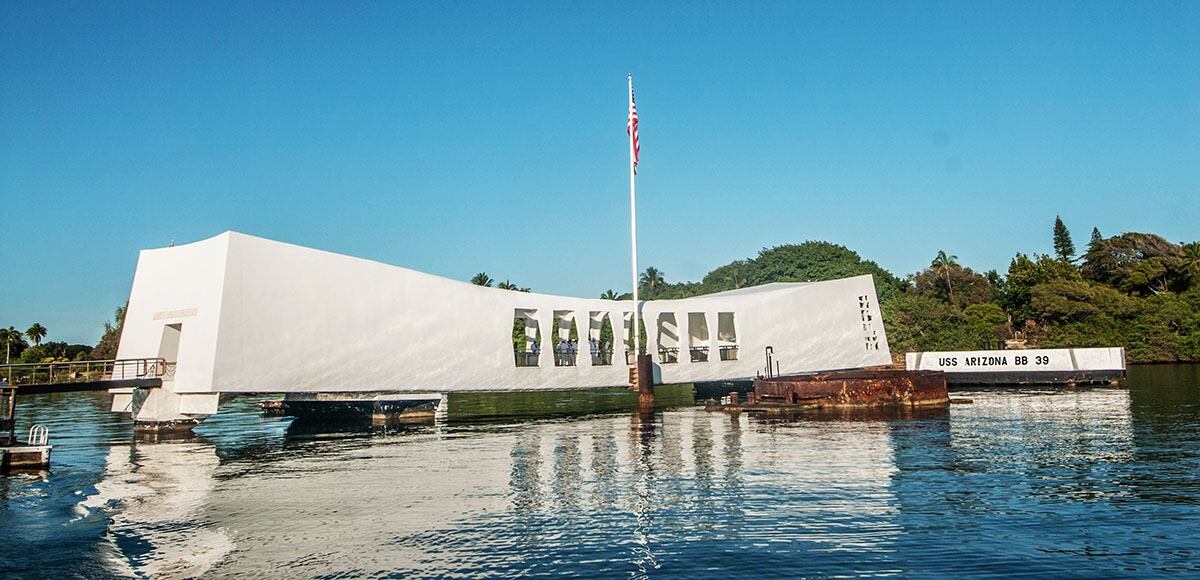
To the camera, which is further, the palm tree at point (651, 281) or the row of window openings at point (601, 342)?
the palm tree at point (651, 281)

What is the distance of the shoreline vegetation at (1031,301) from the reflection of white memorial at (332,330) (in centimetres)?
2394

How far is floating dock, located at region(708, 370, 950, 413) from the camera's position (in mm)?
32719

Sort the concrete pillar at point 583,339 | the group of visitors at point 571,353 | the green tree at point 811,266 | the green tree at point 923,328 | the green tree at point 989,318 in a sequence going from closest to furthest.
Answer: the group of visitors at point 571,353 → the concrete pillar at point 583,339 → the green tree at point 923,328 → the green tree at point 989,318 → the green tree at point 811,266

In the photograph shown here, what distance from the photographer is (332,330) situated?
3011 cm

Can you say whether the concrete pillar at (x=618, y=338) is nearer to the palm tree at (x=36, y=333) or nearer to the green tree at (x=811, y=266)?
the green tree at (x=811, y=266)

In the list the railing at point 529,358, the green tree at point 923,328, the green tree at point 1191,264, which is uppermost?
the green tree at point 1191,264

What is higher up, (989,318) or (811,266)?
(811,266)

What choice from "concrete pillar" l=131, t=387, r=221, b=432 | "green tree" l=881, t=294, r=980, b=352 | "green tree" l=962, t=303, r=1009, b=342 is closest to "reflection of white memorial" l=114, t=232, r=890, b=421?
"concrete pillar" l=131, t=387, r=221, b=432

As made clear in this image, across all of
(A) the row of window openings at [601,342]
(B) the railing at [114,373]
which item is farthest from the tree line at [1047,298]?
(B) the railing at [114,373]

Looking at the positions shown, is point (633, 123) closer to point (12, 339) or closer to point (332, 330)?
point (332, 330)

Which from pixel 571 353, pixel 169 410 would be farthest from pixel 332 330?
pixel 571 353

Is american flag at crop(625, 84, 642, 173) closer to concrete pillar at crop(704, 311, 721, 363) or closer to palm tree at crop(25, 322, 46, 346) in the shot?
concrete pillar at crop(704, 311, 721, 363)

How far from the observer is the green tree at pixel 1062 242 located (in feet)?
351

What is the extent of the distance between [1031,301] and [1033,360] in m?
29.0
